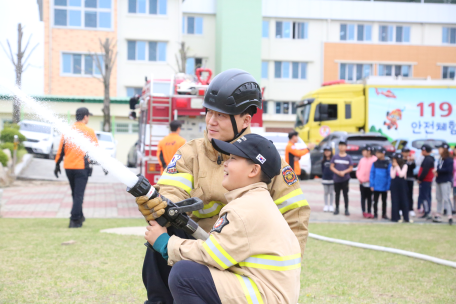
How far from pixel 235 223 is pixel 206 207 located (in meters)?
0.78

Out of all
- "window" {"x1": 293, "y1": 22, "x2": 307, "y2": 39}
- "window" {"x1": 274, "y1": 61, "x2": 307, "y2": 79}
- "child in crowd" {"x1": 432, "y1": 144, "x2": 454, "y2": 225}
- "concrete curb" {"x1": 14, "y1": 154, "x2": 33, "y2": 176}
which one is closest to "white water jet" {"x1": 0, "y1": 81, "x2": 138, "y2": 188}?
"child in crowd" {"x1": 432, "y1": 144, "x2": 454, "y2": 225}

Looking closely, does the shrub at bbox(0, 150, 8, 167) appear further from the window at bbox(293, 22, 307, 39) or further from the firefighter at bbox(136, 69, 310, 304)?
the window at bbox(293, 22, 307, 39)

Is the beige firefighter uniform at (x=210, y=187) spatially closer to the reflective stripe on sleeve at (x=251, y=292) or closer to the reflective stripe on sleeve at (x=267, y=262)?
the reflective stripe on sleeve at (x=267, y=262)

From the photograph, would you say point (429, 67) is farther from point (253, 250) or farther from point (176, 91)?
point (253, 250)

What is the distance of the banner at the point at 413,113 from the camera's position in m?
23.0

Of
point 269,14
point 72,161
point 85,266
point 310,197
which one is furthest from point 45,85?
point 85,266

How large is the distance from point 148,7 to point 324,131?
738 inches

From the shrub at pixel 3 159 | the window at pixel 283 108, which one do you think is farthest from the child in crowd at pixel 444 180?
the window at pixel 283 108

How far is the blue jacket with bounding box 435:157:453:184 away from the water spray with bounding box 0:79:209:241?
32.7 ft

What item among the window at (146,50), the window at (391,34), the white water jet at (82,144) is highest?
the window at (391,34)

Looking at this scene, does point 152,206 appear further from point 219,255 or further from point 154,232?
point 219,255

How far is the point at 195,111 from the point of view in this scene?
12.2 meters

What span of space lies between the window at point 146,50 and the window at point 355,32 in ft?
46.9

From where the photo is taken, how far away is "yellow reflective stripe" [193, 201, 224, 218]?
3250 millimetres
